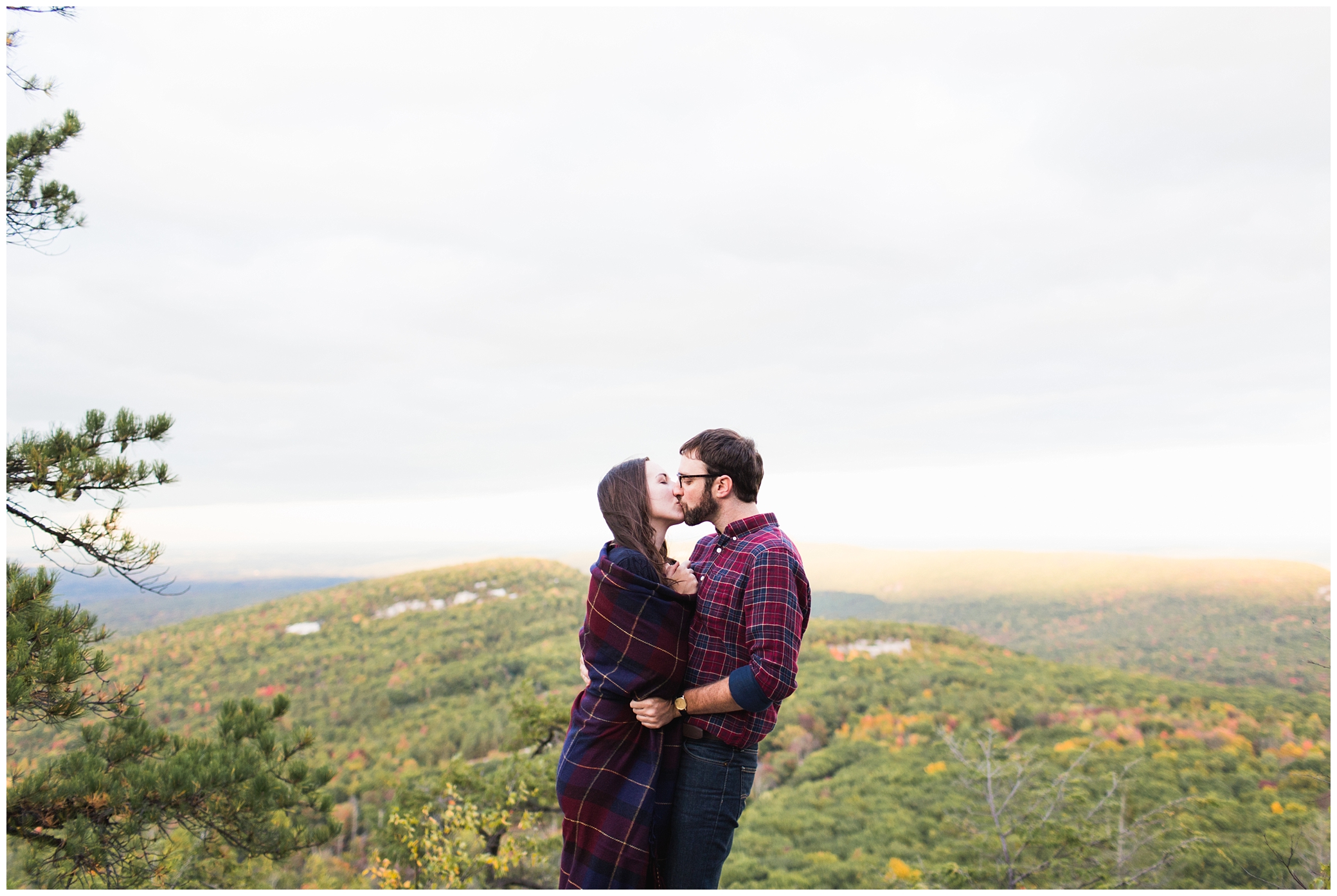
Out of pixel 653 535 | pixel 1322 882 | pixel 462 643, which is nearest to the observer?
pixel 653 535

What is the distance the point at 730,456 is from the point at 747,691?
0.74 m

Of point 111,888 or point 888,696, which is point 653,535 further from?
point 888,696

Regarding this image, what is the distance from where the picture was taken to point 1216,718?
17.3 metres

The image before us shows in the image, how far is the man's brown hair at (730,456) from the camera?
2.19 m

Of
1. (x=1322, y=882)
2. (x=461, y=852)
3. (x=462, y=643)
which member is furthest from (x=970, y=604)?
(x=461, y=852)

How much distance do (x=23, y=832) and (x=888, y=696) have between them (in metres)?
21.7

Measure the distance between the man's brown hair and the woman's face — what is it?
0.13m

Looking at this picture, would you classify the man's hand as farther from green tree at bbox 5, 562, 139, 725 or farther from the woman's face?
green tree at bbox 5, 562, 139, 725

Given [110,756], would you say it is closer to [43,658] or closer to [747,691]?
[43,658]

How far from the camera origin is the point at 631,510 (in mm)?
2148

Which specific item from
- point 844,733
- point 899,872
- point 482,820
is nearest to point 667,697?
point 482,820

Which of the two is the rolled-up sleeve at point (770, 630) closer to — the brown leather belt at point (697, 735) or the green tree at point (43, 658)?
the brown leather belt at point (697, 735)

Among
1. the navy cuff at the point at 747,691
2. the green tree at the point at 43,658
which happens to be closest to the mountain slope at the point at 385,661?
the green tree at the point at 43,658

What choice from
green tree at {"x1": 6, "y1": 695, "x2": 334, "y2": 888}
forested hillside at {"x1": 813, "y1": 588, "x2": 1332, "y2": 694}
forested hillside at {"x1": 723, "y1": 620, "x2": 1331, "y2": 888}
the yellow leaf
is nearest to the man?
green tree at {"x1": 6, "y1": 695, "x2": 334, "y2": 888}
